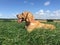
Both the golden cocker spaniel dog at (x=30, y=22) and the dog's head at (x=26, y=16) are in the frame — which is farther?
the dog's head at (x=26, y=16)

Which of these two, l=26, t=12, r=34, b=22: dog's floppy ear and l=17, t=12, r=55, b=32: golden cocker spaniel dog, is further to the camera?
l=26, t=12, r=34, b=22: dog's floppy ear

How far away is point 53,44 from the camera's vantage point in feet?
17.1

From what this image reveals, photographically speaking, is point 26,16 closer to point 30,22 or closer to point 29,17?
point 29,17

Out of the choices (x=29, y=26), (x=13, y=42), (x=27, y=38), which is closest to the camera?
(x=13, y=42)

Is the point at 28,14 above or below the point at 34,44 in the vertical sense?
above

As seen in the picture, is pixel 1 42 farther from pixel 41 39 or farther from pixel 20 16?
pixel 20 16

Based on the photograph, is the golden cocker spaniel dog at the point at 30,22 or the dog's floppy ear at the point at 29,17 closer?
the golden cocker spaniel dog at the point at 30,22

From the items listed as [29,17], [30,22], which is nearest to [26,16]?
[29,17]

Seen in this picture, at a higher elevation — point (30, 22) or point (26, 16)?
point (26, 16)

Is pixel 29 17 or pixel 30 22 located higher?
pixel 29 17

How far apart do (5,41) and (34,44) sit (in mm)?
770

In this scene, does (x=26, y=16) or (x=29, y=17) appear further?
(x=26, y=16)

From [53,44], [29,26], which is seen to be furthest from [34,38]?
[29,26]

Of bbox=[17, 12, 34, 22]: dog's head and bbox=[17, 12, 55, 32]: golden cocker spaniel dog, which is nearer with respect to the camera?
bbox=[17, 12, 55, 32]: golden cocker spaniel dog
